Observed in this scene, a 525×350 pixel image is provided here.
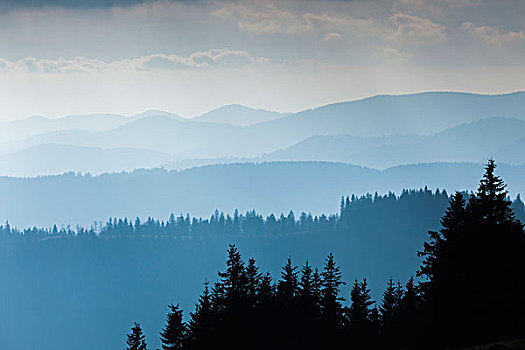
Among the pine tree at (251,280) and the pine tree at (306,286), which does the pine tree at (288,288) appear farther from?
the pine tree at (251,280)

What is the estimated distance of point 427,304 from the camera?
40.1 meters

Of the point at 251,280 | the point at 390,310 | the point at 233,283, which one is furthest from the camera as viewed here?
the point at 390,310

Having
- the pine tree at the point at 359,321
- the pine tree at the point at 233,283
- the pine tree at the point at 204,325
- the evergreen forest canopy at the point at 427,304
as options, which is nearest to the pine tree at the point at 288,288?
the evergreen forest canopy at the point at 427,304

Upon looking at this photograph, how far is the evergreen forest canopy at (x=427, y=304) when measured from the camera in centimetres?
3753

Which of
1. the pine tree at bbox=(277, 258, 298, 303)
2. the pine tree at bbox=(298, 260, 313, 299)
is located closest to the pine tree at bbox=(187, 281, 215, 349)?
the pine tree at bbox=(277, 258, 298, 303)

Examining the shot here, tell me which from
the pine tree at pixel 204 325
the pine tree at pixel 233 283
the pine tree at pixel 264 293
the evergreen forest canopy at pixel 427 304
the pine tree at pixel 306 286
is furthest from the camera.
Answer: the pine tree at pixel 306 286

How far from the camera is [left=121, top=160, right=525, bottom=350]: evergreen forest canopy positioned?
3753cm

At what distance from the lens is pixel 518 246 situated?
3850 cm

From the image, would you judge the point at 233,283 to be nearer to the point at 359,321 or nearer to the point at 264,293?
the point at 264,293

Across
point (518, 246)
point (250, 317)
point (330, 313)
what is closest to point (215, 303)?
point (250, 317)

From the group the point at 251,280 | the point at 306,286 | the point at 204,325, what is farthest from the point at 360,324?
the point at 204,325

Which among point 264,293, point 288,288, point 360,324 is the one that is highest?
point 288,288

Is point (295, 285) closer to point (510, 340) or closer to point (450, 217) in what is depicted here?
point (450, 217)

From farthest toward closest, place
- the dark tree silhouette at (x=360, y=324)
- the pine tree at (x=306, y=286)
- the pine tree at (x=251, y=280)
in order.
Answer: the dark tree silhouette at (x=360, y=324) < the pine tree at (x=306, y=286) < the pine tree at (x=251, y=280)
